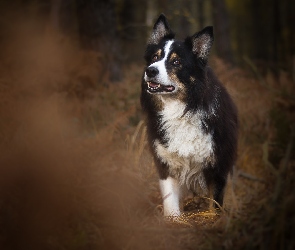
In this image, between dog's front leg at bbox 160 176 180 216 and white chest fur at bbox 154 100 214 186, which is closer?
white chest fur at bbox 154 100 214 186

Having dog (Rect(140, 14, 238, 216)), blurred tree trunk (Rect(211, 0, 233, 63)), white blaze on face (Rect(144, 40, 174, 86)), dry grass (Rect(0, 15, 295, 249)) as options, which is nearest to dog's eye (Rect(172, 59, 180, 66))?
dog (Rect(140, 14, 238, 216))

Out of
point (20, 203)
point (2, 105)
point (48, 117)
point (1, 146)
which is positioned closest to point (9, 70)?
point (2, 105)

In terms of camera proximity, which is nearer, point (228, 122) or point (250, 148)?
point (228, 122)

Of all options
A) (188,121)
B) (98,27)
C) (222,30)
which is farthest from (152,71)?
(222,30)

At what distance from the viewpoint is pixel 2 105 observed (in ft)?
17.8

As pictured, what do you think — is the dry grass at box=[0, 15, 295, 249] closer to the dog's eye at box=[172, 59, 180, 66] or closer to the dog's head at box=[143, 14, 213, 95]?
the dog's head at box=[143, 14, 213, 95]

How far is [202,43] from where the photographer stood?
197 inches

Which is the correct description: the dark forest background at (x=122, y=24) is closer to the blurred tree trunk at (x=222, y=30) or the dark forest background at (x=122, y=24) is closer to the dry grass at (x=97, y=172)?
the blurred tree trunk at (x=222, y=30)

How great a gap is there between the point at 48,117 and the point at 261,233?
3305 mm

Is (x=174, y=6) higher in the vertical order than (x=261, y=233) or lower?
higher

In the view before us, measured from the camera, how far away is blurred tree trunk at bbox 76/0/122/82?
30.2ft

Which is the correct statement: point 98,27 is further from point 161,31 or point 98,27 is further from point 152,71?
point 152,71

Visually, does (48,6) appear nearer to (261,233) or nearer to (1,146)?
(1,146)

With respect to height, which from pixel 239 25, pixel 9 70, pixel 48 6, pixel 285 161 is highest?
pixel 239 25
